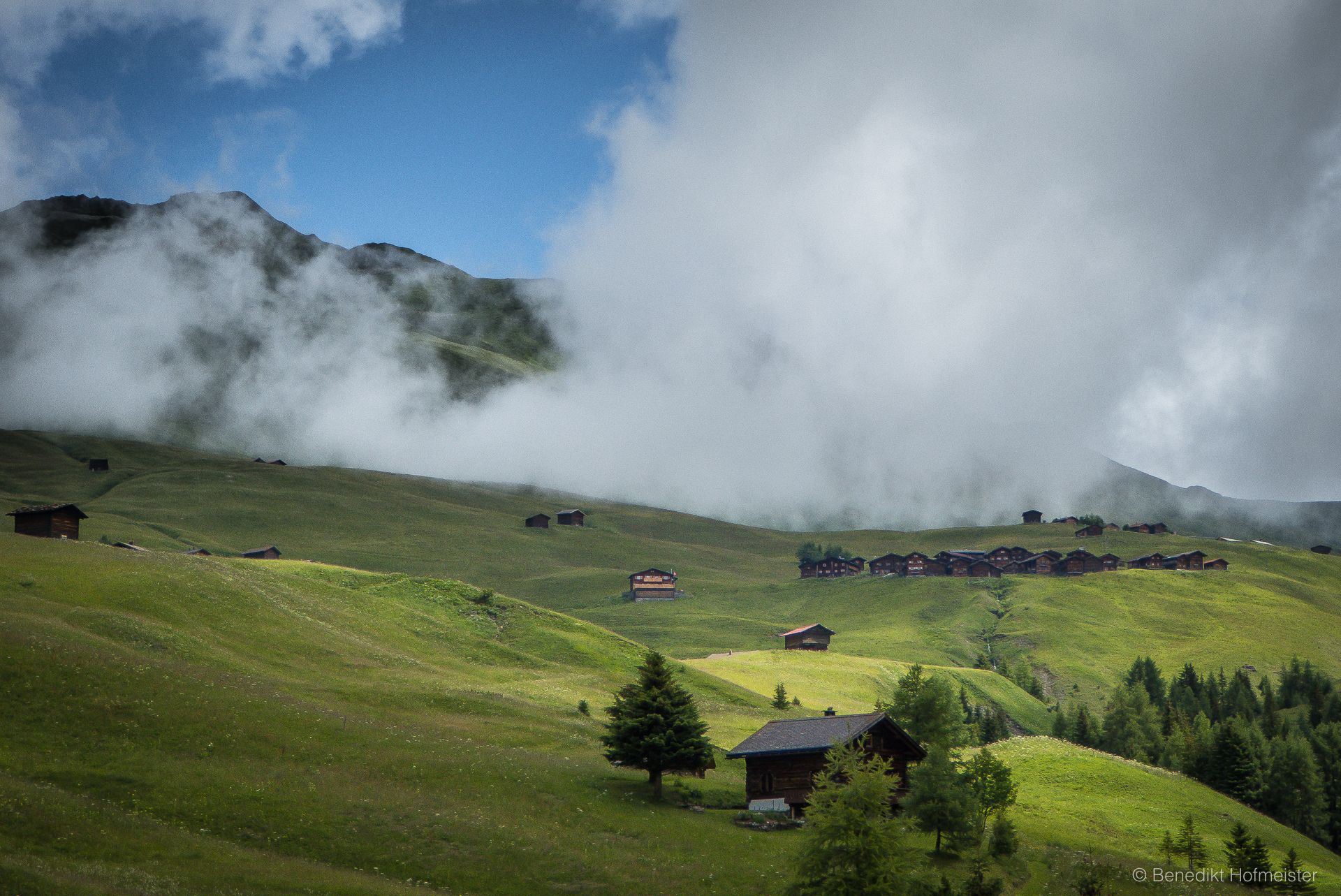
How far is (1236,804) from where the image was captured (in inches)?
3093

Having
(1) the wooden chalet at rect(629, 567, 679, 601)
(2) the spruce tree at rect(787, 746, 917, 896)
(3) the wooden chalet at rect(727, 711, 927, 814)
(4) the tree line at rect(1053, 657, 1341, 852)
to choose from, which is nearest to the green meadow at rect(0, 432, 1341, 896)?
(3) the wooden chalet at rect(727, 711, 927, 814)

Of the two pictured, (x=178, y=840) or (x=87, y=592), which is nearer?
(x=178, y=840)

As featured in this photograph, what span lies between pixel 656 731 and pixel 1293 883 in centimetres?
3357

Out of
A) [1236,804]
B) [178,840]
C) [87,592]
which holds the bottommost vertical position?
[1236,804]

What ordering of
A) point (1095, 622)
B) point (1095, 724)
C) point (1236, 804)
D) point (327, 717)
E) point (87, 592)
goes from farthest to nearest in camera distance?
point (1095, 622) → point (1095, 724) → point (1236, 804) → point (87, 592) → point (327, 717)

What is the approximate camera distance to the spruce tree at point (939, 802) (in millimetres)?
50094

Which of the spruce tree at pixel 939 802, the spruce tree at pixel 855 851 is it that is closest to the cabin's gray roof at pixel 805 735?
the spruce tree at pixel 939 802

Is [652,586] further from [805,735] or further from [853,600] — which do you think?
[805,735]

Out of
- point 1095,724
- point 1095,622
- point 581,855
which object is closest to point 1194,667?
point 1095,622

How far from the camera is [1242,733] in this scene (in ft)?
292

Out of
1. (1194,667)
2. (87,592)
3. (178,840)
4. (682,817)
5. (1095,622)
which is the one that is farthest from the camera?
(1095,622)

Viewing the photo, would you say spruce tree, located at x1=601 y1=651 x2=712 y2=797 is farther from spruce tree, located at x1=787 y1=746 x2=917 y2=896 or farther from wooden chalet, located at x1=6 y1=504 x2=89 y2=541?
wooden chalet, located at x1=6 y1=504 x2=89 y2=541

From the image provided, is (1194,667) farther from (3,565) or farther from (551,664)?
(3,565)

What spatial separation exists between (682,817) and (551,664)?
128 feet
